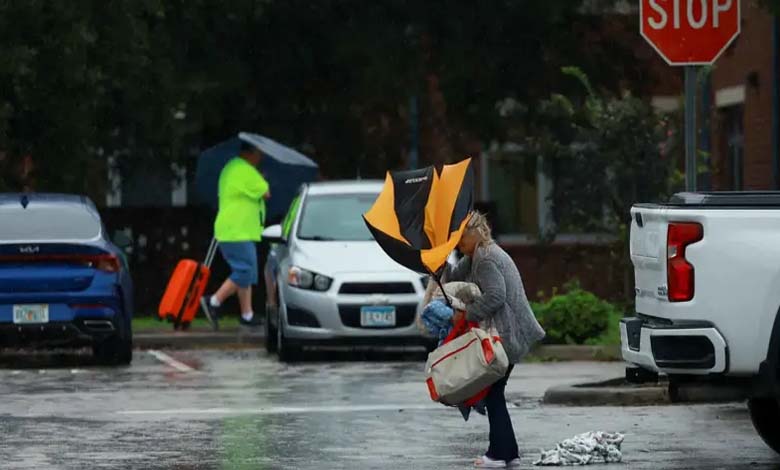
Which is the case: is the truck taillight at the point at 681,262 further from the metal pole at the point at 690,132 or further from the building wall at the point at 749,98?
the building wall at the point at 749,98

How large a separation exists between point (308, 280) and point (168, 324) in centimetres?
559

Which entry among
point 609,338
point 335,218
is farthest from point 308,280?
point 609,338

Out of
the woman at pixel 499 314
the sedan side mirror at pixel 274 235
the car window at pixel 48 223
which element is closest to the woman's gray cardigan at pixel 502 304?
the woman at pixel 499 314

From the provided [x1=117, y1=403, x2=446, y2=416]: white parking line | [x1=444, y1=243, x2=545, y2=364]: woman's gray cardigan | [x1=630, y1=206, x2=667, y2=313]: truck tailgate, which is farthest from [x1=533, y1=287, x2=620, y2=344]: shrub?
[x1=630, y1=206, x2=667, y2=313]: truck tailgate

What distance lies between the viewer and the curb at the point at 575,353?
19.8 m

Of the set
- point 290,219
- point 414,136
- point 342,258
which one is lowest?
point 342,258

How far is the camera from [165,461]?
12.7 m

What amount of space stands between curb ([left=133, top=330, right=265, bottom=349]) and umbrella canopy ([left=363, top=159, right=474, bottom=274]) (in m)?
10.4

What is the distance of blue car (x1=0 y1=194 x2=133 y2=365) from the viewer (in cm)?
1966

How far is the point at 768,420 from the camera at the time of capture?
12602 millimetres

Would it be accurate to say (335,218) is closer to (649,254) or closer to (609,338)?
(609,338)

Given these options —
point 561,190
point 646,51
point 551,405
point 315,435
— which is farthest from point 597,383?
point 646,51

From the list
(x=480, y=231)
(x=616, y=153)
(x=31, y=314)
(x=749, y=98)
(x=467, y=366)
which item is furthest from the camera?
(x=749, y=98)

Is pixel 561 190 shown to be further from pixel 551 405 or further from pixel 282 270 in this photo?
pixel 551 405
